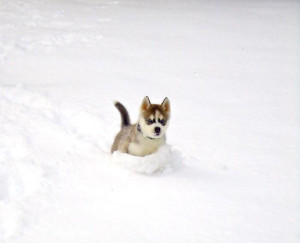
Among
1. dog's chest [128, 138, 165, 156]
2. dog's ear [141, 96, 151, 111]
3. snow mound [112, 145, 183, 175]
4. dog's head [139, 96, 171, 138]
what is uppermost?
dog's ear [141, 96, 151, 111]

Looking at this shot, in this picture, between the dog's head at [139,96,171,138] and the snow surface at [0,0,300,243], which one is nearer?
the snow surface at [0,0,300,243]

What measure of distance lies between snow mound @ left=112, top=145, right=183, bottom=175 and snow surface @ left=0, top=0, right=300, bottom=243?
0.01 meters

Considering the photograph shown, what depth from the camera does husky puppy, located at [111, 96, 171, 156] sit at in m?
3.50

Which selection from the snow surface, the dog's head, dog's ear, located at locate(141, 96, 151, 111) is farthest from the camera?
dog's ear, located at locate(141, 96, 151, 111)

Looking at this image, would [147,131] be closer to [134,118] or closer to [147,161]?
[147,161]

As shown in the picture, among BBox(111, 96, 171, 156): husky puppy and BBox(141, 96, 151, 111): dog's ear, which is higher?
BBox(141, 96, 151, 111): dog's ear

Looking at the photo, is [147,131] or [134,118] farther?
[134,118]

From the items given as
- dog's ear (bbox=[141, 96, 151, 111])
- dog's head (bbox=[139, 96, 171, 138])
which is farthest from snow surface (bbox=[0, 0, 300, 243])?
dog's ear (bbox=[141, 96, 151, 111])

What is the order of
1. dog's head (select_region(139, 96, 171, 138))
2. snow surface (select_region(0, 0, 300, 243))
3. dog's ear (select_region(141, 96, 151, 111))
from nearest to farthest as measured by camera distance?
snow surface (select_region(0, 0, 300, 243)) → dog's head (select_region(139, 96, 171, 138)) → dog's ear (select_region(141, 96, 151, 111))

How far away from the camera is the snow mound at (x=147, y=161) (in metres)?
3.56

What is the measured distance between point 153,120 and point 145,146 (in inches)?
10.2

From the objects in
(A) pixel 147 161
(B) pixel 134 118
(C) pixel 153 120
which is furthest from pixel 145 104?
(B) pixel 134 118

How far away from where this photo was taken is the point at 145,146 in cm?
361

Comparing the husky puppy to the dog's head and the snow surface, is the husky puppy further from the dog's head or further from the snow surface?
the snow surface
